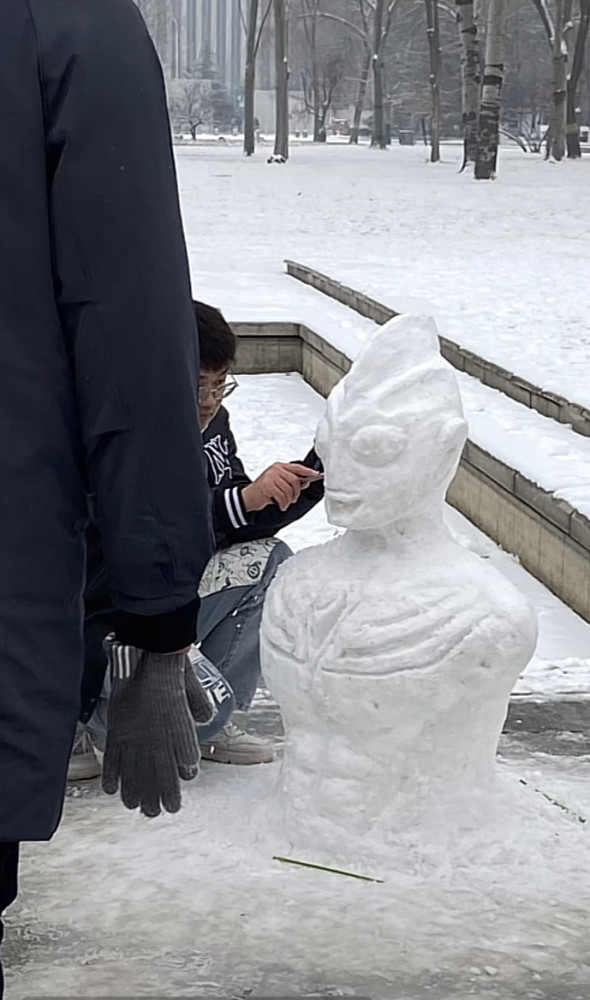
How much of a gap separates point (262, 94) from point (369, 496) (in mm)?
91257

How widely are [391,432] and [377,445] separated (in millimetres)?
38

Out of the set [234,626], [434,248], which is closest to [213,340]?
[234,626]

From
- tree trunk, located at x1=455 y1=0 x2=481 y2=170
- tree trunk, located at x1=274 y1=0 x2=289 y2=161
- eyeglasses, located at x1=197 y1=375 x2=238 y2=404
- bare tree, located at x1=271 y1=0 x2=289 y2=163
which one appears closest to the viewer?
eyeglasses, located at x1=197 y1=375 x2=238 y2=404

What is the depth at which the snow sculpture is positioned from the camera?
3221mm

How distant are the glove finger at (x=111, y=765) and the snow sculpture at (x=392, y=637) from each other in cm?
102

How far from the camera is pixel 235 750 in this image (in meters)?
3.87

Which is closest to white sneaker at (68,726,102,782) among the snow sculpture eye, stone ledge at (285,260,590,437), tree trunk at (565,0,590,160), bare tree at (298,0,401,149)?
the snow sculpture eye

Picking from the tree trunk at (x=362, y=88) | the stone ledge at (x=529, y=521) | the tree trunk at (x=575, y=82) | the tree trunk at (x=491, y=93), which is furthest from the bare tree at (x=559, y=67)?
the stone ledge at (x=529, y=521)

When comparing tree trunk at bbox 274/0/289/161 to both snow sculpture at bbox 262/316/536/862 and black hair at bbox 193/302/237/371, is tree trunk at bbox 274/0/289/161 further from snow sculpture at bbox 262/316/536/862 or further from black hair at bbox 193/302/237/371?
snow sculpture at bbox 262/316/536/862

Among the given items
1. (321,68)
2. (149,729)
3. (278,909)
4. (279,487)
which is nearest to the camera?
(149,729)

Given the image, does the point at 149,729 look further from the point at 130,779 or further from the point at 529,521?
the point at 529,521

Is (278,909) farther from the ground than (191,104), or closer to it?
farther from the ground

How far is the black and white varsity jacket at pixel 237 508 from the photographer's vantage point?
3678mm

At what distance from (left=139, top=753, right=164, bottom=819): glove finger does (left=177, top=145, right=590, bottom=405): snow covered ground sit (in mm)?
4853
